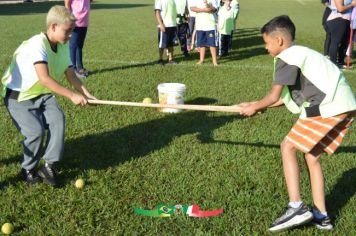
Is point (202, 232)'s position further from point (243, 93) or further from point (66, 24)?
point (243, 93)

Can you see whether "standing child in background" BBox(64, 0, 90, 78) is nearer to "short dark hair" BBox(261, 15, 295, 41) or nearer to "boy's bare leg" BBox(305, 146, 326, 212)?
"short dark hair" BBox(261, 15, 295, 41)

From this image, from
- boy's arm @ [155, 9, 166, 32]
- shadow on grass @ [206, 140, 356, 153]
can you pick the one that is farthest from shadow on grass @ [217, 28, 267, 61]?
shadow on grass @ [206, 140, 356, 153]

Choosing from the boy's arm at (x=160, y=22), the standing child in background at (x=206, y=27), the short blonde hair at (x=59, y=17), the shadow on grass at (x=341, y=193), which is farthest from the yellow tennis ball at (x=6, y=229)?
the standing child in background at (x=206, y=27)

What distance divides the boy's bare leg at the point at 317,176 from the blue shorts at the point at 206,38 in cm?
669

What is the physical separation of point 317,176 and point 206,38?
686 centimetres

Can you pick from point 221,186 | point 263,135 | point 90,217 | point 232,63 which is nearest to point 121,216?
point 90,217

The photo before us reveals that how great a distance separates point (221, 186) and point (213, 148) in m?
0.91

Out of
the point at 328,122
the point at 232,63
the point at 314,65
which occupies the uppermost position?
the point at 314,65

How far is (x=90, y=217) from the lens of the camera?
11.2 feet

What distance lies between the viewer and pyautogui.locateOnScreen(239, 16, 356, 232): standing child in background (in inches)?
121

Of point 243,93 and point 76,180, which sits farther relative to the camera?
point 243,93

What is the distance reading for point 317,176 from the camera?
10.6 ft

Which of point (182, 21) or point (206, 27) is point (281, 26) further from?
point (182, 21)

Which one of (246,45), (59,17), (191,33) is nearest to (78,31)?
(59,17)
